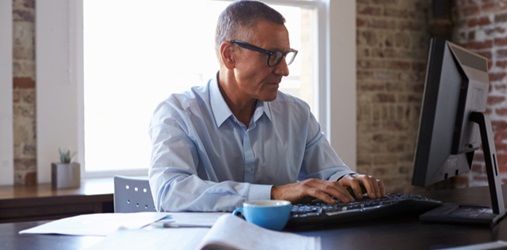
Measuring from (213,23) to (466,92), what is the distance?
2.72 m

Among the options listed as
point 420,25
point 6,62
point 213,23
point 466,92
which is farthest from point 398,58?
point 466,92

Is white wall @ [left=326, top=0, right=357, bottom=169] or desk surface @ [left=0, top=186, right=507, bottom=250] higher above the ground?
white wall @ [left=326, top=0, right=357, bottom=169]

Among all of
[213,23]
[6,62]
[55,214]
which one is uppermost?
[213,23]

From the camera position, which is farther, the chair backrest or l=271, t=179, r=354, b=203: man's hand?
the chair backrest

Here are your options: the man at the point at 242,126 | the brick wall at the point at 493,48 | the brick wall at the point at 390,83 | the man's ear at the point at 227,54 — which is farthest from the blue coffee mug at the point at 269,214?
the brick wall at the point at 493,48

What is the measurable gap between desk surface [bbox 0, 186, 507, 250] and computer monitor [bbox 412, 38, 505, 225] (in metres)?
0.08

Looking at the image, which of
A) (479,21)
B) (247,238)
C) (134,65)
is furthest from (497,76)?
(247,238)

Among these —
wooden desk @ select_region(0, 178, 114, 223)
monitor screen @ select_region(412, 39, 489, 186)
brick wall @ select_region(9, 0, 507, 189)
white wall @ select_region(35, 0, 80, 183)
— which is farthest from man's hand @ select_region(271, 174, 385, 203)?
brick wall @ select_region(9, 0, 507, 189)

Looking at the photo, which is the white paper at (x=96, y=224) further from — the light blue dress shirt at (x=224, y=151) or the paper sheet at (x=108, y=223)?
the light blue dress shirt at (x=224, y=151)

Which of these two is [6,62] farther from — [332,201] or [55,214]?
[332,201]

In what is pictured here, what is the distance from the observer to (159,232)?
5.24 ft

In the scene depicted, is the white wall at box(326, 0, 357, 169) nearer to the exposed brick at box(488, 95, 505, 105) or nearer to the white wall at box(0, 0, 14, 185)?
the exposed brick at box(488, 95, 505, 105)

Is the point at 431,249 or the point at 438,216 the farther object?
the point at 438,216

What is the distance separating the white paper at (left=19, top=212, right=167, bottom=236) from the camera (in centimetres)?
172
